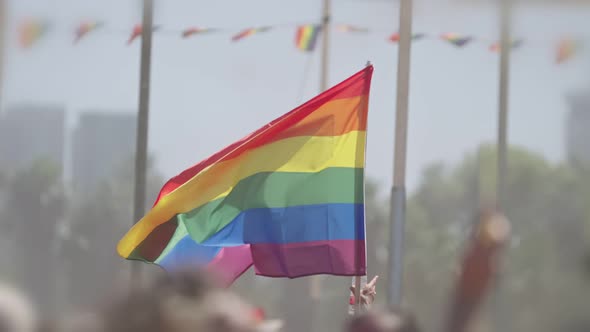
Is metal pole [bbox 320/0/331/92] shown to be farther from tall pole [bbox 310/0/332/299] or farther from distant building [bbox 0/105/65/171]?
distant building [bbox 0/105/65/171]

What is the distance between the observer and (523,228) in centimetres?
1630

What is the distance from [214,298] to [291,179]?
4.14 meters

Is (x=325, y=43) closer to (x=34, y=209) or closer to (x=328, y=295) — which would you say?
(x=328, y=295)

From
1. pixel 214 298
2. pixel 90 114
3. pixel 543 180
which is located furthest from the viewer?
pixel 543 180

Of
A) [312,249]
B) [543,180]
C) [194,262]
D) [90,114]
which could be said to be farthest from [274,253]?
[543,180]

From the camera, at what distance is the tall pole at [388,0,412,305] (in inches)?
206

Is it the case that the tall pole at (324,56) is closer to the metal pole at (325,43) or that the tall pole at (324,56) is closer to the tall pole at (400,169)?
the metal pole at (325,43)

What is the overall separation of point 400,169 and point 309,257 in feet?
3.41

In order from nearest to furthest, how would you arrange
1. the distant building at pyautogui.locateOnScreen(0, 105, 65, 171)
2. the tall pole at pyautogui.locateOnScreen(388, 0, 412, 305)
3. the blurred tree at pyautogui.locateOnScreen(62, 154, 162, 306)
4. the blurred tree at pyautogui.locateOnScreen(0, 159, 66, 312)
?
the tall pole at pyautogui.locateOnScreen(388, 0, 412, 305) < the distant building at pyautogui.locateOnScreen(0, 105, 65, 171) < the blurred tree at pyautogui.locateOnScreen(0, 159, 66, 312) < the blurred tree at pyautogui.locateOnScreen(62, 154, 162, 306)

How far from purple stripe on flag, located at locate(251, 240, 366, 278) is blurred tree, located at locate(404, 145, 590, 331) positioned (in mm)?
9112

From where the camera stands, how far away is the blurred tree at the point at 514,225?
15.5 metres

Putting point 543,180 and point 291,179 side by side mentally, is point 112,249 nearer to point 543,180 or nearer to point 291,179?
point 543,180

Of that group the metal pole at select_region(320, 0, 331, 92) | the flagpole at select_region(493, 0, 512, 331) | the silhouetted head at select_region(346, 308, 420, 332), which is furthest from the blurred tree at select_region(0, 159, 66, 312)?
the silhouetted head at select_region(346, 308, 420, 332)

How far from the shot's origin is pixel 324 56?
14.2 metres
